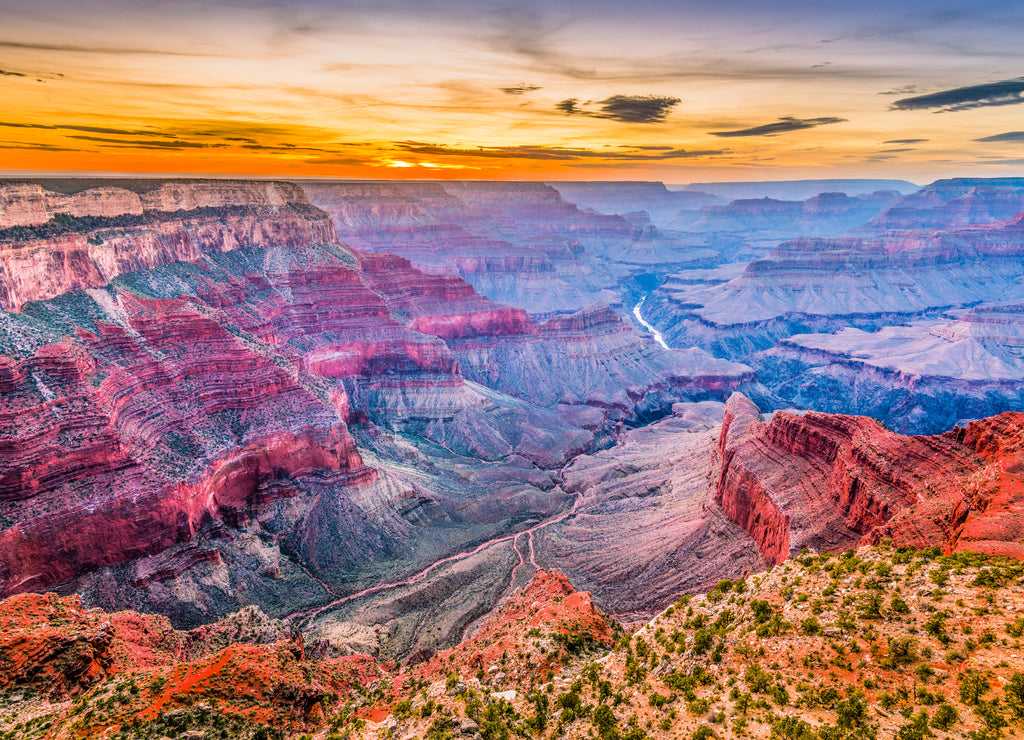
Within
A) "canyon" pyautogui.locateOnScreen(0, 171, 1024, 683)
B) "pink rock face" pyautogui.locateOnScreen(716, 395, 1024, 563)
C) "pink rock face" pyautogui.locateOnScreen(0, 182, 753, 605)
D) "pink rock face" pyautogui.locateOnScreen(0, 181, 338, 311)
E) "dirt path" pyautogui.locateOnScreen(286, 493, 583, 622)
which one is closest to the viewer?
"pink rock face" pyautogui.locateOnScreen(716, 395, 1024, 563)

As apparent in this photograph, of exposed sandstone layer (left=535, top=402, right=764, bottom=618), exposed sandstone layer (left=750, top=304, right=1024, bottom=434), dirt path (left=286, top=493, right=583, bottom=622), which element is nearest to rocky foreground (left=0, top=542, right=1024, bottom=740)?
dirt path (left=286, top=493, right=583, bottom=622)

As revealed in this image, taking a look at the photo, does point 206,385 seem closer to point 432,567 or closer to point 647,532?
point 432,567

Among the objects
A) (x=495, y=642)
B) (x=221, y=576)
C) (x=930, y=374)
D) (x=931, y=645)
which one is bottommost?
(x=930, y=374)

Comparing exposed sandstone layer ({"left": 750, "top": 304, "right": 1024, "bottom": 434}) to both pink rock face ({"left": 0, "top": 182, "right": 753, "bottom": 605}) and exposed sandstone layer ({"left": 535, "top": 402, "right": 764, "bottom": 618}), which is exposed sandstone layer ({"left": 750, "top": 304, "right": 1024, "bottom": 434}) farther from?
exposed sandstone layer ({"left": 535, "top": 402, "right": 764, "bottom": 618})

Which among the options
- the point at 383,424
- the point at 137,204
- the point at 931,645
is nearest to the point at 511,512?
the point at 383,424

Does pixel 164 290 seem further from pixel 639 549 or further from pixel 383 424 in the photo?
pixel 639 549

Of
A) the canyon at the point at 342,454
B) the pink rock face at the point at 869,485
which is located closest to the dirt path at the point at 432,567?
the canyon at the point at 342,454

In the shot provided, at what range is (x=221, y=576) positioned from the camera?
4772cm

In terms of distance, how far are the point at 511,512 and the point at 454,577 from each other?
1505cm

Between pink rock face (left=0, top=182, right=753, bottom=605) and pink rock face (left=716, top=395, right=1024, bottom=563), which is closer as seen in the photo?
pink rock face (left=716, top=395, right=1024, bottom=563)

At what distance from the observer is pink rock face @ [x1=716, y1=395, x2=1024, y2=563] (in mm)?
27188

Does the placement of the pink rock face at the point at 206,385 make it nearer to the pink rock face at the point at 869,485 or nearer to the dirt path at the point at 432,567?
the dirt path at the point at 432,567

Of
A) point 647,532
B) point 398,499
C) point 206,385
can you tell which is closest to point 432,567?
point 398,499

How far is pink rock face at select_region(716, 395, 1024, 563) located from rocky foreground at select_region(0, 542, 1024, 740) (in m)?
7.77
